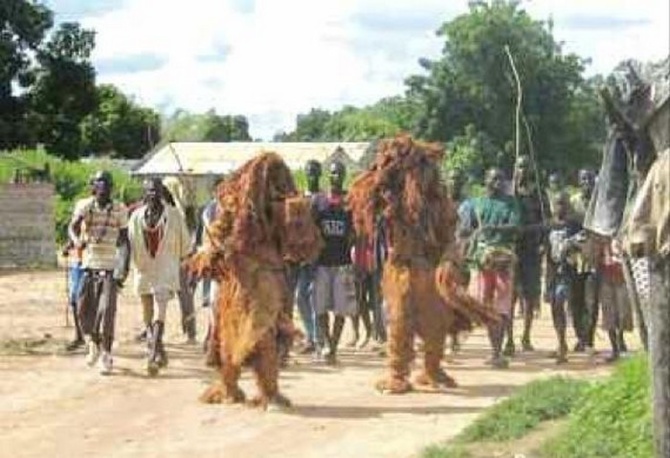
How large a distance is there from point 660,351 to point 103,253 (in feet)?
28.7

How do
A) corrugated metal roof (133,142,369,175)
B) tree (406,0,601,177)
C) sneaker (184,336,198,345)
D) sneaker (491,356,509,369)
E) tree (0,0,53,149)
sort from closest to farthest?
sneaker (491,356,509,369) < sneaker (184,336,198,345) < tree (0,0,53,149) < tree (406,0,601,177) < corrugated metal roof (133,142,369,175)

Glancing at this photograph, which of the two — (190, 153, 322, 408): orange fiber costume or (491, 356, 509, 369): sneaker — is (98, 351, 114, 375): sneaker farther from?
(491, 356, 509, 369): sneaker

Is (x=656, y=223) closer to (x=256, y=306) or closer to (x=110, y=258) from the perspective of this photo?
(x=256, y=306)

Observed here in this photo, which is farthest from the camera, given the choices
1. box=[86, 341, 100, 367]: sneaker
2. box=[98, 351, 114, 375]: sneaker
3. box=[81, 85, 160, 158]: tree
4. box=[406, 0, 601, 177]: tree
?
box=[81, 85, 160, 158]: tree

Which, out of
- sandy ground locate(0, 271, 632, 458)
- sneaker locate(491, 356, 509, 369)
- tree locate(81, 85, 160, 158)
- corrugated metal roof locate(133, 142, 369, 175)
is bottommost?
sandy ground locate(0, 271, 632, 458)

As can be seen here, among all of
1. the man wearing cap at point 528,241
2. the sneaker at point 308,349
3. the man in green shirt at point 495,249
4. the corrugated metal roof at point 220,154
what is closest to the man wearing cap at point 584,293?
the man wearing cap at point 528,241

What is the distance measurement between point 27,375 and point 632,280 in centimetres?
834

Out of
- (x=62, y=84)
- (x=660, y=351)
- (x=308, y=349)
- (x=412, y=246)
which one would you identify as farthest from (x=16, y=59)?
(x=660, y=351)

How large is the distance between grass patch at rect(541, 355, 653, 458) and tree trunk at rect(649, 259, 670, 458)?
83.3 inches

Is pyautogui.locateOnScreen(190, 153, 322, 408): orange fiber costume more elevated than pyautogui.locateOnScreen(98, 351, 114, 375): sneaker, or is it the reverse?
pyautogui.locateOnScreen(190, 153, 322, 408): orange fiber costume

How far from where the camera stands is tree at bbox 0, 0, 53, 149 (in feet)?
109

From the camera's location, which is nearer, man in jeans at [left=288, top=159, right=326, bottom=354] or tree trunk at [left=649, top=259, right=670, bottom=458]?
tree trunk at [left=649, top=259, right=670, bottom=458]

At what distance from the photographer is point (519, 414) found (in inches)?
376

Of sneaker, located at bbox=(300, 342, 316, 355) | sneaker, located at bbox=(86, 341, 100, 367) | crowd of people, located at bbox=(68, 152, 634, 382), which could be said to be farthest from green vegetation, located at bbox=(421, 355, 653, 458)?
sneaker, located at bbox=(86, 341, 100, 367)
